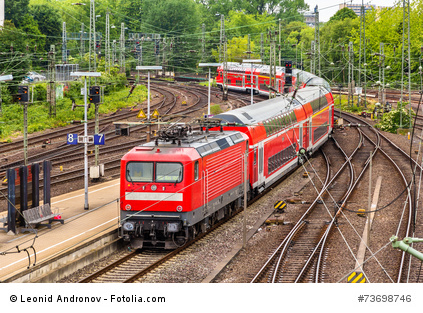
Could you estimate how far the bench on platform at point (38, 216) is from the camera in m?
20.9

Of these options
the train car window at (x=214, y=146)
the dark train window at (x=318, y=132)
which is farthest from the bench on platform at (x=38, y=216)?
the dark train window at (x=318, y=132)

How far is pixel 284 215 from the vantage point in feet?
84.0

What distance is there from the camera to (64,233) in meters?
20.7

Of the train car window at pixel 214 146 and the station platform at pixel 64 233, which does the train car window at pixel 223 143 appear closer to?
the train car window at pixel 214 146

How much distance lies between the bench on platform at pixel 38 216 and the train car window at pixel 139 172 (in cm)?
371

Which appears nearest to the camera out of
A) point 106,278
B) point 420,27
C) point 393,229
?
point 106,278

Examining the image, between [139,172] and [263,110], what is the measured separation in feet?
39.7

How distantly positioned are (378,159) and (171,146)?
22.1 metres

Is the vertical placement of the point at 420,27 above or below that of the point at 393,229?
above

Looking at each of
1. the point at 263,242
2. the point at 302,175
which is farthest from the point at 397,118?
the point at 263,242

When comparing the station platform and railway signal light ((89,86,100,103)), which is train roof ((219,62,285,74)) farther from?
railway signal light ((89,86,100,103))

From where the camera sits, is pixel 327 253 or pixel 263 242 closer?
pixel 327 253

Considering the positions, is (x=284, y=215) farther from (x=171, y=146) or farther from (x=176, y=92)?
(x=176, y=92)

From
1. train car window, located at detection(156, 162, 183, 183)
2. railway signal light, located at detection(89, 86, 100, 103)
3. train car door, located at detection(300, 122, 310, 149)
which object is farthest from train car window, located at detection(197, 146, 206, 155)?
train car door, located at detection(300, 122, 310, 149)
